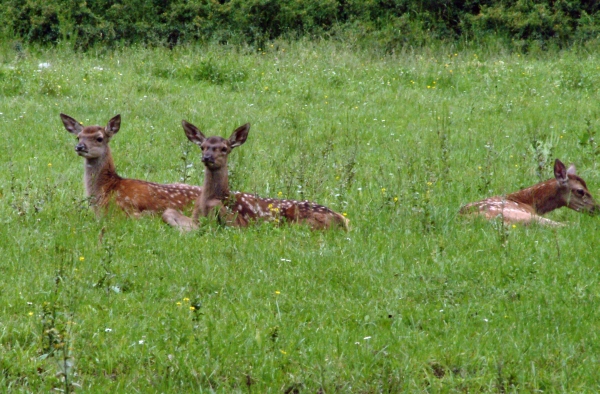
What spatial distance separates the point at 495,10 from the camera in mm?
24344

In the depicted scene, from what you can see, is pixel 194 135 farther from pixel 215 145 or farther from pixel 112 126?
pixel 112 126

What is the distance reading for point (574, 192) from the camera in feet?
32.6

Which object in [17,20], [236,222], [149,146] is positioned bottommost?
[17,20]

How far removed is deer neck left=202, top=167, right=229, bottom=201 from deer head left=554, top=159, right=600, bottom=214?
3.60 meters

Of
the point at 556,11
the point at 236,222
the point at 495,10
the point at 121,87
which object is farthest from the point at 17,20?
the point at 236,222

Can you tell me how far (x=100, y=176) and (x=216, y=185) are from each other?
1384 mm

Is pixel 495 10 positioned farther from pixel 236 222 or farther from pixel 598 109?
pixel 236 222

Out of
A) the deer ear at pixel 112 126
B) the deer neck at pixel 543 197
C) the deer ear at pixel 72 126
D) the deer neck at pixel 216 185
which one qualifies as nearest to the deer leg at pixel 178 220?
the deer neck at pixel 216 185

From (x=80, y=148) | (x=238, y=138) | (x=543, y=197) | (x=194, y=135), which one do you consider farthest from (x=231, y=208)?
(x=543, y=197)

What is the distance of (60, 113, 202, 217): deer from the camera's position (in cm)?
937

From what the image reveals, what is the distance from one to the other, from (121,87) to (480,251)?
965cm

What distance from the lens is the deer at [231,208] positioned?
8.76m

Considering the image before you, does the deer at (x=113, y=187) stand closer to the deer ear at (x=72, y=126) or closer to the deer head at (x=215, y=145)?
the deer ear at (x=72, y=126)

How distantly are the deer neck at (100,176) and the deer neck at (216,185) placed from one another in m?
1.04
